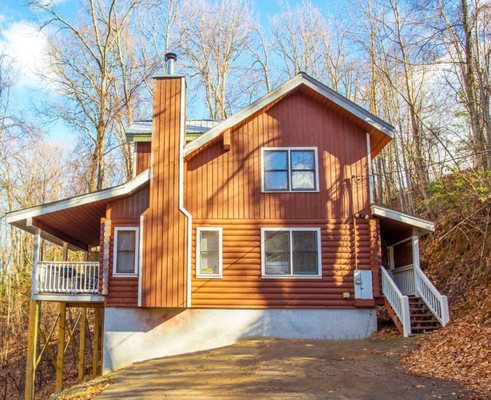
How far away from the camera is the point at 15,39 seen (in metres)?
22.5

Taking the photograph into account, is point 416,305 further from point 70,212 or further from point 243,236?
point 70,212

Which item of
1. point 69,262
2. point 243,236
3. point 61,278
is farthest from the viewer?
point 61,278

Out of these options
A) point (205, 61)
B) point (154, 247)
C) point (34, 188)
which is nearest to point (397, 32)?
point (205, 61)

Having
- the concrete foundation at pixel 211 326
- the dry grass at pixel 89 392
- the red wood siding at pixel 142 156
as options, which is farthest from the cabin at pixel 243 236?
the red wood siding at pixel 142 156

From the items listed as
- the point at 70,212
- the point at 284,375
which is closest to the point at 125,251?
the point at 70,212

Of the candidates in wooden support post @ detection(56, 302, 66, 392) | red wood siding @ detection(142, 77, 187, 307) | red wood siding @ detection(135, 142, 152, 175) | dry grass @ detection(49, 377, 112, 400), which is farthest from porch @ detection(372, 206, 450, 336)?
wooden support post @ detection(56, 302, 66, 392)

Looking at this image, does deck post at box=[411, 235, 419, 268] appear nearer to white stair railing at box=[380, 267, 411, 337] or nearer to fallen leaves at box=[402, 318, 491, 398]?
white stair railing at box=[380, 267, 411, 337]

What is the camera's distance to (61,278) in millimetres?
13969

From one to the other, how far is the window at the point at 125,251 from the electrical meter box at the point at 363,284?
243 inches

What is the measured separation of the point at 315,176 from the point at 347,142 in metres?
1.44

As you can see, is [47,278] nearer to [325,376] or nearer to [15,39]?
[325,376]

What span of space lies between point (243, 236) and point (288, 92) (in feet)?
14.7

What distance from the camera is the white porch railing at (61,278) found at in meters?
13.5

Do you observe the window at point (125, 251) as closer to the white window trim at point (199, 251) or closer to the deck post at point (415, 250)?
the white window trim at point (199, 251)
